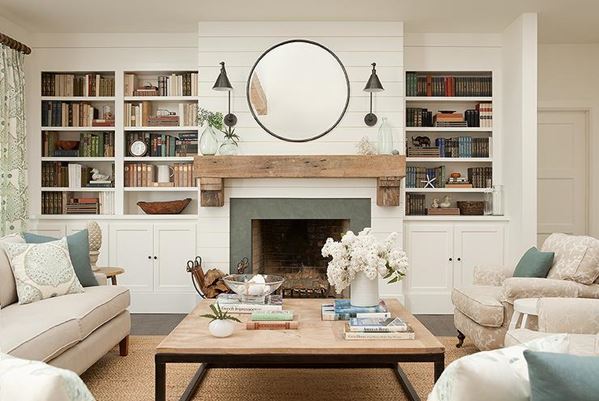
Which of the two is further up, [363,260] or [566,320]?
[363,260]

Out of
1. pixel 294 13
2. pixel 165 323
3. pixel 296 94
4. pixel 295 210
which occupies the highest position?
pixel 294 13

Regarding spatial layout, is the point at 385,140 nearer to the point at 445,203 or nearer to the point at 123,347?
the point at 445,203

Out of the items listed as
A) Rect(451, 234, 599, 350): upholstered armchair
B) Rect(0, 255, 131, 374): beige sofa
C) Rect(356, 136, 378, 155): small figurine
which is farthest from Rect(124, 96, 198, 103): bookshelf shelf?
Rect(451, 234, 599, 350): upholstered armchair

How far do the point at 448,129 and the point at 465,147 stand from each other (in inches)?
10.0

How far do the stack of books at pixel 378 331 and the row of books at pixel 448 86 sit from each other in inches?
137

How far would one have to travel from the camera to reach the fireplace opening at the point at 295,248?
5.79 metres

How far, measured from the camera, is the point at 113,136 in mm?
5895

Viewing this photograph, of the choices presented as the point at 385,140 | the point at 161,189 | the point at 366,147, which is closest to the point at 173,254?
the point at 161,189

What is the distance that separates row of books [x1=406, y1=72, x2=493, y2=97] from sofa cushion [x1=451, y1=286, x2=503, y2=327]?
7.68 feet

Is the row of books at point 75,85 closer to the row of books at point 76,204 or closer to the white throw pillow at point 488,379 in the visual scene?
the row of books at point 76,204

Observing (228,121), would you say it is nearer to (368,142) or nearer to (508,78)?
(368,142)

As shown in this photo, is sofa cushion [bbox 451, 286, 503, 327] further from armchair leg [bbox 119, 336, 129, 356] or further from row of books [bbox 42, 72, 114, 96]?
row of books [bbox 42, 72, 114, 96]

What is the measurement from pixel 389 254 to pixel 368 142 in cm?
233

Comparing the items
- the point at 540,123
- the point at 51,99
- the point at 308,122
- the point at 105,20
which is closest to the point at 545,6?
the point at 540,123
